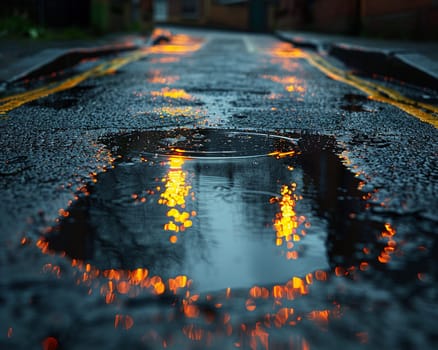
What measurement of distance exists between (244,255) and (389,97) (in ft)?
16.2

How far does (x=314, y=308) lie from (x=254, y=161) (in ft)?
5.75

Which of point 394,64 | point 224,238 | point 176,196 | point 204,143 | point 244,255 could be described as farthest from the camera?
point 394,64

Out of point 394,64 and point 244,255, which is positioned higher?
point 394,64

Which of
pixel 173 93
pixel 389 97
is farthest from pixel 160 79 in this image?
pixel 389 97

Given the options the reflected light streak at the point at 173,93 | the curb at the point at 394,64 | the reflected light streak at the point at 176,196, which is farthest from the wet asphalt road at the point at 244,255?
the curb at the point at 394,64

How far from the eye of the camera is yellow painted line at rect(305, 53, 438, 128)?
16.9 feet

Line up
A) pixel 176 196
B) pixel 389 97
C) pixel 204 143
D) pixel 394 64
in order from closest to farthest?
pixel 176 196 < pixel 204 143 < pixel 389 97 < pixel 394 64

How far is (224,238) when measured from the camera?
2.05 metres

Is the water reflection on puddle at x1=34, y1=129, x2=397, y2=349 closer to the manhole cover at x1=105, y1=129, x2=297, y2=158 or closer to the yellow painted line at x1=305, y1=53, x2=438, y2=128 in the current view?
the manhole cover at x1=105, y1=129, x2=297, y2=158

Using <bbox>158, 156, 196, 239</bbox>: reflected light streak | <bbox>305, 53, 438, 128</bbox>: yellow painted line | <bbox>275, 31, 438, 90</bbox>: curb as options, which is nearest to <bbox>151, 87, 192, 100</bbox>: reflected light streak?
<bbox>305, 53, 438, 128</bbox>: yellow painted line

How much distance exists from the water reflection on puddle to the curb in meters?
4.65

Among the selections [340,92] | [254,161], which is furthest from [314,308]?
[340,92]

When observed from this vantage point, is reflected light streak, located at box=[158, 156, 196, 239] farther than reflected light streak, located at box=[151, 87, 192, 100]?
No

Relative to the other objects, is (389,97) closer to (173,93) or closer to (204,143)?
(173,93)
